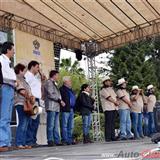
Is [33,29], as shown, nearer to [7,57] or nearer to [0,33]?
[0,33]

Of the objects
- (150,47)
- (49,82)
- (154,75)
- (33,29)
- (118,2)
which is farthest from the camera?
(150,47)

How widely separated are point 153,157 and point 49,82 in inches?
191

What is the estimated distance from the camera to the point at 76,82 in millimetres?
27047

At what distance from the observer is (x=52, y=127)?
7.46 m

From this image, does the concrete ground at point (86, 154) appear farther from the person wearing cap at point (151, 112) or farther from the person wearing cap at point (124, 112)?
the person wearing cap at point (151, 112)

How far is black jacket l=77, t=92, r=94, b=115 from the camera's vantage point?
825 centimetres

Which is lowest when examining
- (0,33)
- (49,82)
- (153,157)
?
(153,157)

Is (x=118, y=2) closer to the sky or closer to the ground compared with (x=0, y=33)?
closer to the sky

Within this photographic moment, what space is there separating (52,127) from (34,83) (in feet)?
3.50

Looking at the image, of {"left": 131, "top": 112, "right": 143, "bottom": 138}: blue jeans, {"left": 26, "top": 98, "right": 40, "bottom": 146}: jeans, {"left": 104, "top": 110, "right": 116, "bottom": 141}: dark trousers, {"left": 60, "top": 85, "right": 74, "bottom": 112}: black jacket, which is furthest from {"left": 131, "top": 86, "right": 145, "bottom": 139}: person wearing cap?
{"left": 26, "top": 98, "right": 40, "bottom": 146}: jeans

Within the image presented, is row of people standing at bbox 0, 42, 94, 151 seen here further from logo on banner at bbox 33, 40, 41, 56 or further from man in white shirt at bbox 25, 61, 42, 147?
logo on banner at bbox 33, 40, 41, 56

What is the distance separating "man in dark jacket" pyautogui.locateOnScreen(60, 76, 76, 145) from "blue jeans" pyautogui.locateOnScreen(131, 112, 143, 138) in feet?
5.92

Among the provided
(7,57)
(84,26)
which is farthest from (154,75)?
(7,57)

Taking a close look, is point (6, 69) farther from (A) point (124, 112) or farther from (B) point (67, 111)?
(A) point (124, 112)
